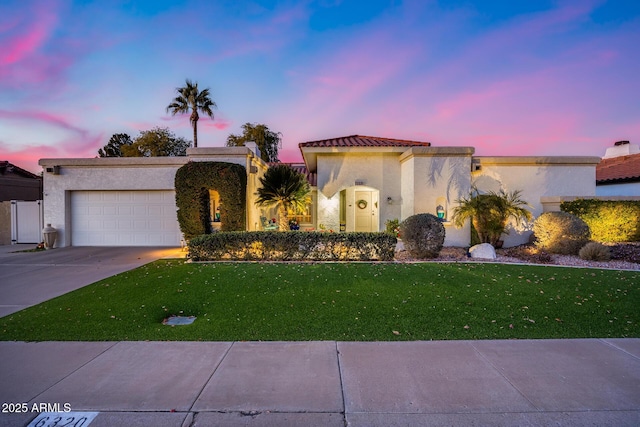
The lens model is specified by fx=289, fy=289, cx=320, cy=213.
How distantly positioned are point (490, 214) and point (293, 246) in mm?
7355

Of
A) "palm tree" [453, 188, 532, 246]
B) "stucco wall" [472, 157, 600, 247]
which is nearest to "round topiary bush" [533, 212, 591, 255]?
"palm tree" [453, 188, 532, 246]

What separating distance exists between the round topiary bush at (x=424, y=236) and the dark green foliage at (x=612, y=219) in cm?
617

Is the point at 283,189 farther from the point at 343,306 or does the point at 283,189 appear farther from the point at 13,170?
the point at 13,170

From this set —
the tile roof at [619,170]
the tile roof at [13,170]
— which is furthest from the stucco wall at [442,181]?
the tile roof at [13,170]

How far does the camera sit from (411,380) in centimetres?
297

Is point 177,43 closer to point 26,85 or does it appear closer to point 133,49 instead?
point 133,49

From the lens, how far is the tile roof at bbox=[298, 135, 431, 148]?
13.7 m

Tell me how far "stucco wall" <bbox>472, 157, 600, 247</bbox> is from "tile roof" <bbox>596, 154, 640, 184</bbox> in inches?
260

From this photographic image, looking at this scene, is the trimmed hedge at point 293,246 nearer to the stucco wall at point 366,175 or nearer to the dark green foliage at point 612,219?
the stucco wall at point 366,175

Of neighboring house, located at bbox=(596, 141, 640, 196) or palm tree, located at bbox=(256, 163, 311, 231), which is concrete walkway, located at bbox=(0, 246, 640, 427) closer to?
palm tree, located at bbox=(256, 163, 311, 231)

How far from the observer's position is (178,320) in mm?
4625

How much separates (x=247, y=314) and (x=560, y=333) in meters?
4.60

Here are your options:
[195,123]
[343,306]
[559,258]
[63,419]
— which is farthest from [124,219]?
[559,258]

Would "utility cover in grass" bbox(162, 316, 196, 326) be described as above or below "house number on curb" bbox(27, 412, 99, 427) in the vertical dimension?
above
